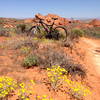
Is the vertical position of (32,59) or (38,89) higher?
(32,59)

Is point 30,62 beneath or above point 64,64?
above

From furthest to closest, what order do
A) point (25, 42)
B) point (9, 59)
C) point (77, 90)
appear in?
point (25, 42)
point (9, 59)
point (77, 90)

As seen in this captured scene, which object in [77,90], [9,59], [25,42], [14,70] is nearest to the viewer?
[77,90]

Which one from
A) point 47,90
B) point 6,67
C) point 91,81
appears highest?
point 6,67

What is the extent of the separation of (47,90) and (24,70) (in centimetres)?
118

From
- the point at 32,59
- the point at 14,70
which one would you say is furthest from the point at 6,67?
the point at 32,59

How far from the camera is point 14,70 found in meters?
4.20

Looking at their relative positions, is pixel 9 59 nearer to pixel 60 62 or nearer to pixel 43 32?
pixel 60 62

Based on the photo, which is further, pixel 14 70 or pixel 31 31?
pixel 31 31

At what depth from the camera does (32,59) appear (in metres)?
4.73

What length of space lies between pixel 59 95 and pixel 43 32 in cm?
690

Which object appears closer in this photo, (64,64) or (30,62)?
(30,62)

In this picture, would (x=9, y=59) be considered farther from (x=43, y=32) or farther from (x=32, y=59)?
(x=43, y=32)

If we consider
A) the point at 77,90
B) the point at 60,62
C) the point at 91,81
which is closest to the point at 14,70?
the point at 60,62
